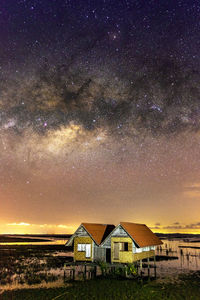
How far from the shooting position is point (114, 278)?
1230 inches

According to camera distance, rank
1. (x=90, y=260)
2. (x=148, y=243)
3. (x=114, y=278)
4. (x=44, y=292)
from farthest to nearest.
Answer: (x=148, y=243) < (x=90, y=260) < (x=114, y=278) < (x=44, y=292)

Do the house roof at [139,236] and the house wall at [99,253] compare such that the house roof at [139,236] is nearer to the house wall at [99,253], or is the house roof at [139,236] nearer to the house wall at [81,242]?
the house wall at [99,253]

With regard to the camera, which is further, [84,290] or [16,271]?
[16,271]

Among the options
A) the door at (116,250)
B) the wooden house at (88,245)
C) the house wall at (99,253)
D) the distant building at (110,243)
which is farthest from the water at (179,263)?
the wooden house at (88,245)

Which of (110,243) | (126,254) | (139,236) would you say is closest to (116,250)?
(110,243)

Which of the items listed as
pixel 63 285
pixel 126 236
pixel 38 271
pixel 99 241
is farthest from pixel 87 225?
pixel 38 271

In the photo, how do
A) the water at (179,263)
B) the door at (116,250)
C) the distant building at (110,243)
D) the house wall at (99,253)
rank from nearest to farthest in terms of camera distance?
1. the distant building at (110,243)
2. the door at (116,250)
3. the house wall at (99,253)
4. the water at (179,263)

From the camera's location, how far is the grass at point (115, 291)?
2334cm

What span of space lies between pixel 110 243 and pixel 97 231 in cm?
316

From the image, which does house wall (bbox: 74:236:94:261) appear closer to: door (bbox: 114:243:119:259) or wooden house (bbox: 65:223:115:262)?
wooden house (bbox: 65:223:115:262)

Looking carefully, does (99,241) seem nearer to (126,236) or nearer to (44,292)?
(126,236)

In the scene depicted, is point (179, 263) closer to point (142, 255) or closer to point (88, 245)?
point (142, 255)

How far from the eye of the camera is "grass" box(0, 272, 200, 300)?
2334 cm

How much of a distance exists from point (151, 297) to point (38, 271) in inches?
848
